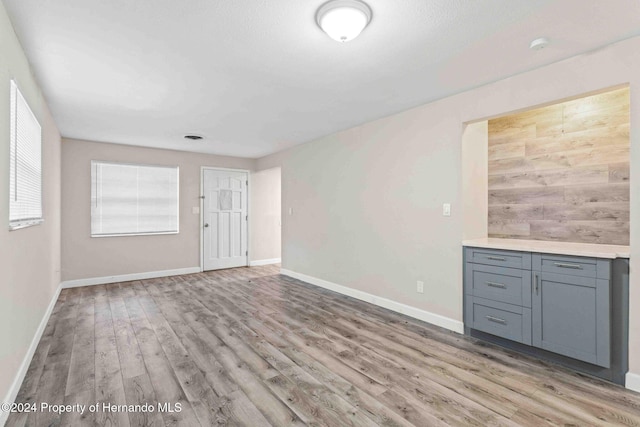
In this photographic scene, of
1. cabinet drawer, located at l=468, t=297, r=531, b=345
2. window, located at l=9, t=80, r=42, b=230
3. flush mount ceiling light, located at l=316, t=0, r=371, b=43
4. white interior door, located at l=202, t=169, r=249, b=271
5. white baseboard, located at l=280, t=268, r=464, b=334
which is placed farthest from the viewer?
white interior door, located at l=202, t=169, r=249, b=271

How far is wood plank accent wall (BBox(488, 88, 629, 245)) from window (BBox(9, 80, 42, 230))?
14.0 ft

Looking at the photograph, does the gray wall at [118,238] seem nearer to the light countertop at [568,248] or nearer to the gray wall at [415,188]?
the gray wall at [415,188]

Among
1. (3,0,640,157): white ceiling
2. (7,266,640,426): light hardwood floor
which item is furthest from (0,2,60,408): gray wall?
(7,266,640,426): light hardwood floor

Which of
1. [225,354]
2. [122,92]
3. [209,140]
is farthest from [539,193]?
[209,140]

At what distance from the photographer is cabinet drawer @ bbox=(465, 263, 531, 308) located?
2693 mm

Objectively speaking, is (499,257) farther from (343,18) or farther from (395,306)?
(343,18)

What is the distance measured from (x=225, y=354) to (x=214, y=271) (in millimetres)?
3828

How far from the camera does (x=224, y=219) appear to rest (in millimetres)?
6527

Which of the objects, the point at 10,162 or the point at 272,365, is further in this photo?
the point at 272,365

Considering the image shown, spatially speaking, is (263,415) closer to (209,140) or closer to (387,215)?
(387,215)

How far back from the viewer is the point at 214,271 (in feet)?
20.6

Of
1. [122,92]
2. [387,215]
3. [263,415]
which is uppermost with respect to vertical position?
[122,92]

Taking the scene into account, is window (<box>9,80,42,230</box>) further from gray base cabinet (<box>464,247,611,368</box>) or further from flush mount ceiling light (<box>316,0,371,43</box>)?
gray base cabinet (<box>464,247,611,368</box>)

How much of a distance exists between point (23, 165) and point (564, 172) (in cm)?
470
